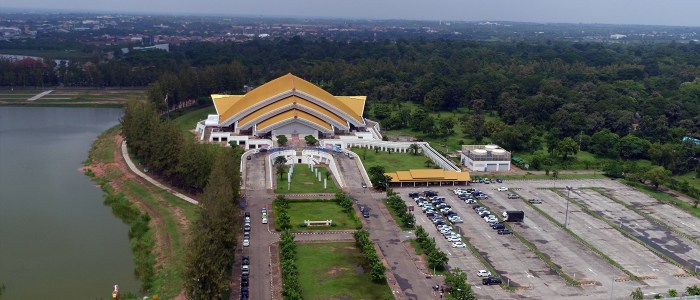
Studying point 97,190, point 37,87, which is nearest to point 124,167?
point 97,190

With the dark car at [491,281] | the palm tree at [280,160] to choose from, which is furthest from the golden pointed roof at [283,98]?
the dark car at [491,281]

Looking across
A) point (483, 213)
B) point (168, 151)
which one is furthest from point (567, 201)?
point (168, 151)

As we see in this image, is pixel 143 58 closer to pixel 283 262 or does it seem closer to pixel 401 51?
pixel 401 51

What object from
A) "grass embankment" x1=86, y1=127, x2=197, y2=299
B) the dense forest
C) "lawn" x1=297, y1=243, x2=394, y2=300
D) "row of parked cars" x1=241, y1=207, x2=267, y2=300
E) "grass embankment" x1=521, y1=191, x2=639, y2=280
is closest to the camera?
"row of parked cars" x1=241, y1=207, x2=267, y2=300

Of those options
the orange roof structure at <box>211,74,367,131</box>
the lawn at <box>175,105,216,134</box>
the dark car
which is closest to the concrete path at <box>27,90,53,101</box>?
the lawn at <box>175,105,216,134</box>

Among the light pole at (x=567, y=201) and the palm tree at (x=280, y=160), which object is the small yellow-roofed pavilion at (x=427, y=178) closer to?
the light pole at (x=567, y=201)

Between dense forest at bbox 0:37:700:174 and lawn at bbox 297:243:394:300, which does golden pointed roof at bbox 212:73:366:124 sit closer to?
dense forest at bbox 0:37:700:174
